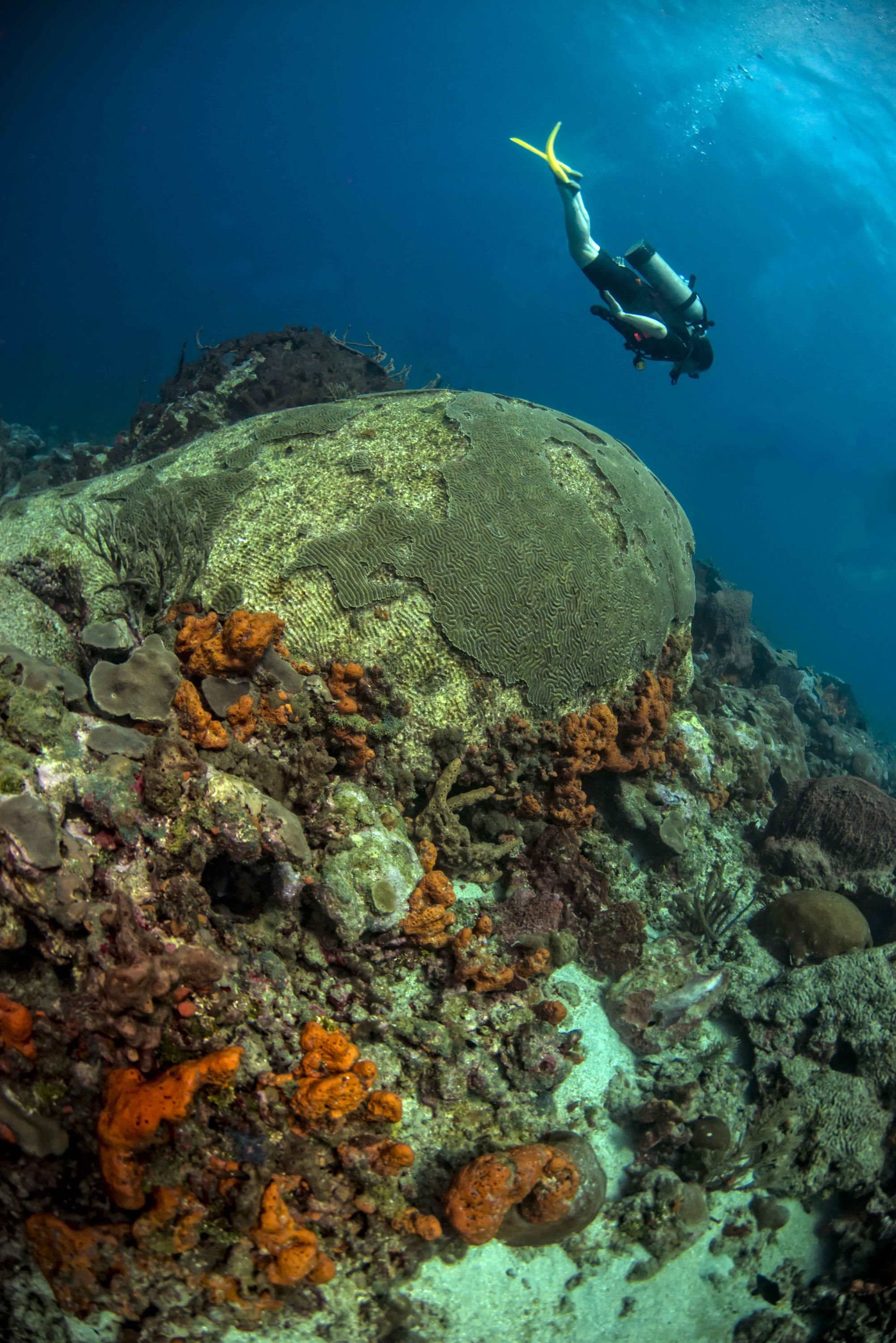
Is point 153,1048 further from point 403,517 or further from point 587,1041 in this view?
point 403,517

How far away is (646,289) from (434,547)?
925cm

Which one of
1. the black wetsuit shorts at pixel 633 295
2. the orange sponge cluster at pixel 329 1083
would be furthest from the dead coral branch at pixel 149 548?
the black wetsuit shorts at pixel 633 295

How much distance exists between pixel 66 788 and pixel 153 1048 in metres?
1.43

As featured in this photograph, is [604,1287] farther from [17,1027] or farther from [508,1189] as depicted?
[17,1027]

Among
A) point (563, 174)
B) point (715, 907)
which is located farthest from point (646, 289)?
point (715, 907)

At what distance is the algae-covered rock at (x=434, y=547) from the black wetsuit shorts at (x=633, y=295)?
4755mm

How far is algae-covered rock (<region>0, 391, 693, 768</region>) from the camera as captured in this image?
558cm

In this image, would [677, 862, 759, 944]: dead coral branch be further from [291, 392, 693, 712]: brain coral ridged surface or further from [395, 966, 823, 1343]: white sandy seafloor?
[291, 392, 693, 712]: brain coral ridged surface

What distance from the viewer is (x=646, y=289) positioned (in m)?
11.6

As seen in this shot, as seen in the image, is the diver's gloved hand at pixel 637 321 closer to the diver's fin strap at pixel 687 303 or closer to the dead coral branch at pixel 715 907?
the diver's fin strap at pixel 687 303

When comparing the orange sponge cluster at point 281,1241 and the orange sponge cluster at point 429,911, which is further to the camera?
the orange sponge cluster at point 429,911

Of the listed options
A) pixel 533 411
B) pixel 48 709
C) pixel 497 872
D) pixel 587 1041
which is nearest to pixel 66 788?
pixel 48 709

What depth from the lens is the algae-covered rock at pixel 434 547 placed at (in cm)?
558

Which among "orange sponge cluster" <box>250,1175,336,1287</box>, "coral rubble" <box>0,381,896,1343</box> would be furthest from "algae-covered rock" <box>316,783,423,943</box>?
"orange sponge cluster" <box>250,1175,336,1287</box>
